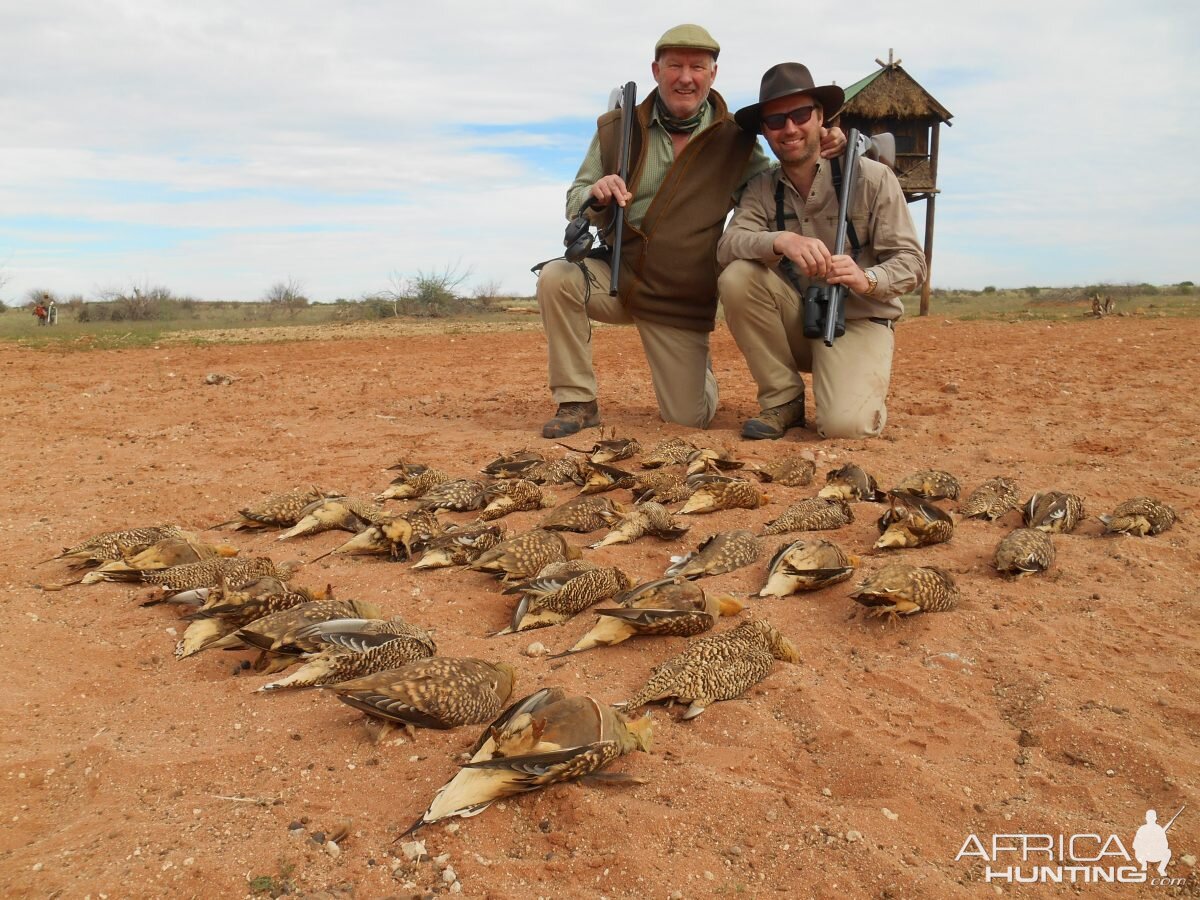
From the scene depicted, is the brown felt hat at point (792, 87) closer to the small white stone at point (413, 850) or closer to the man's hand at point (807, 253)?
the man's hand at point (807, 253)

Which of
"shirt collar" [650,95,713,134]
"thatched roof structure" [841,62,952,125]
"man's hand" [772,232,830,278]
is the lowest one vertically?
"man's hand" [772,232,830,278]

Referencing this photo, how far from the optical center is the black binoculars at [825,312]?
22.6ft

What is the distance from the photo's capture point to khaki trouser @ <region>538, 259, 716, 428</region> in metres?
7.75

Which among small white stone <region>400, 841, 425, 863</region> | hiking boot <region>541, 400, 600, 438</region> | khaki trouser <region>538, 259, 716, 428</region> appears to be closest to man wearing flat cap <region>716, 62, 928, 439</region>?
khaki trouser <region>538, 259, 716, 428</region>

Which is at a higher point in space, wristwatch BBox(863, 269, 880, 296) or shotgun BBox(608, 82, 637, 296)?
shotgun BBox(608, 82, 637, 296)

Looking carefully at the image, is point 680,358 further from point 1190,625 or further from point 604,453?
point 1190,625

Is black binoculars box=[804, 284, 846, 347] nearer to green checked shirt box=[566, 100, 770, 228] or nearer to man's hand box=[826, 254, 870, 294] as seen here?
man's hand box=[826, 254, 870, 294]

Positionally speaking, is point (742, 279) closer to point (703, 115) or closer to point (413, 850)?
point (703, 115)

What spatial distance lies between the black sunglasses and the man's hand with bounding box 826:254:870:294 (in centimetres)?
98

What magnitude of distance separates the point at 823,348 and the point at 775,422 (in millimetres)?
677

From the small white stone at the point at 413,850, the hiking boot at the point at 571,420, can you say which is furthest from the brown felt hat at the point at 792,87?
Answer: the small white stone at the point at 413,850

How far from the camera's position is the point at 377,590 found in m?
4.71

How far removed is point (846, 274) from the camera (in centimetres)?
662

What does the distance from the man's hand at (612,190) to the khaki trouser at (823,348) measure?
37.8 inches
